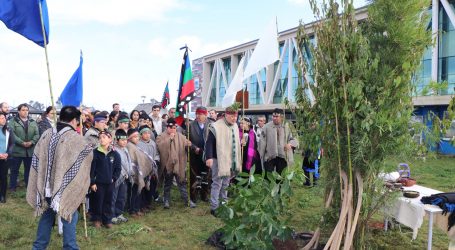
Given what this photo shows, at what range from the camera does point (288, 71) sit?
122 ft

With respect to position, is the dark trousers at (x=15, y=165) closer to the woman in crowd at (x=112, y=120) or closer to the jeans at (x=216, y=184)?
the woman in crowd at (x=112, y=120)

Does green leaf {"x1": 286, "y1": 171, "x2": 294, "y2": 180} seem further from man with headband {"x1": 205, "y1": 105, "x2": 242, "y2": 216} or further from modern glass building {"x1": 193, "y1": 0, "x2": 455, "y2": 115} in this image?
man with headband {"x1": 205, "y1": 105, "x2": 242, "y2": 216}

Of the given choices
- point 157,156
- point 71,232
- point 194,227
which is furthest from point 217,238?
point 157,156

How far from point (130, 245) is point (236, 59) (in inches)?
1643

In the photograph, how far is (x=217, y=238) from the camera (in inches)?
209

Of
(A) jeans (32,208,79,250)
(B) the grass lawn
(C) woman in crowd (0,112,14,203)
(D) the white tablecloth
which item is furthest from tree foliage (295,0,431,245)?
(C) woman in crowd (0,112,14,203)

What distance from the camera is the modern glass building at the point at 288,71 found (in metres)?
5.62

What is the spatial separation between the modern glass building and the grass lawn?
80.0 inches

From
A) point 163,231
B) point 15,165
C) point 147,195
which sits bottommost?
point 163,231

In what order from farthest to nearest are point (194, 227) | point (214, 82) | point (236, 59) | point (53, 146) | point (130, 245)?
point (214, 82) → point (236, 59) → point (194, 227) → point (130, 245) → point (53, 146)

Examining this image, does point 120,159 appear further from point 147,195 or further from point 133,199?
point 147,195

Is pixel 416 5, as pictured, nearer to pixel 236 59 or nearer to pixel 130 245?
pixel 130 245

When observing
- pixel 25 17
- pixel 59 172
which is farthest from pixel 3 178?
pixel 59 172

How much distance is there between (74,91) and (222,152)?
276cm
